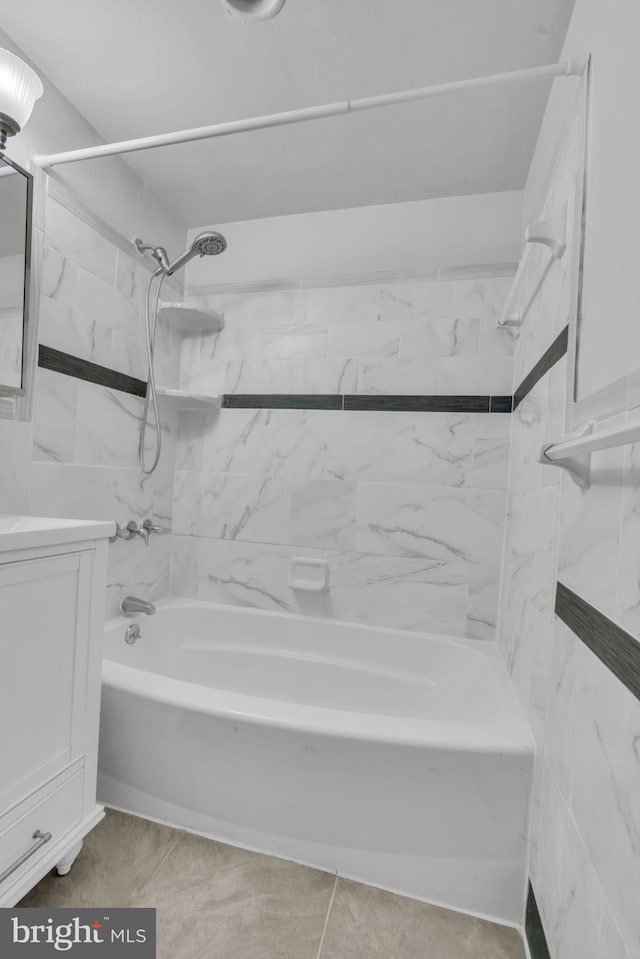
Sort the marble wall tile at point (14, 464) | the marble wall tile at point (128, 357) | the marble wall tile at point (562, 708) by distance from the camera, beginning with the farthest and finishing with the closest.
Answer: the marble wall tile at point (128, 357) < the marble wall tile at point (14, 464) < the marble wall tile at point (562, 708)

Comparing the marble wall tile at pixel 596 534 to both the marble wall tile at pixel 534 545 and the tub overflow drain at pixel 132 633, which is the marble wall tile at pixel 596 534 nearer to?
the marble wall tile at pixel 534 545

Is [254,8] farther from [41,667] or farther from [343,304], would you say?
[41,667]

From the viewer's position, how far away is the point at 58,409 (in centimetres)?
155

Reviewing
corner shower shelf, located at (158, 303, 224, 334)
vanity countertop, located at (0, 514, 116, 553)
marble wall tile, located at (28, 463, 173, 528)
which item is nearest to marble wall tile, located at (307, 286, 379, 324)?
corner shower shelf, located at (158, 303, 224, 334)

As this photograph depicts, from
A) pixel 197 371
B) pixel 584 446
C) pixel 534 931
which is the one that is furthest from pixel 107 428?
pixel 534 931

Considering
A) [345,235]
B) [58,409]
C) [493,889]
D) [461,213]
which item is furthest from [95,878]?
[461,213]

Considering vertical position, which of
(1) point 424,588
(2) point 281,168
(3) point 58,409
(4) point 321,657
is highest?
(2) point 281,168

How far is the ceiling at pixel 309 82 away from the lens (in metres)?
1.22

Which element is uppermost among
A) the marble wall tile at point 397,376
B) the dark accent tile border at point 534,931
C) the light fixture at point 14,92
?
the light fixture at point 14,92

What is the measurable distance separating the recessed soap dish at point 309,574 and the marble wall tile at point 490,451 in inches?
29.4

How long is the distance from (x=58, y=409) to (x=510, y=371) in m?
1.73

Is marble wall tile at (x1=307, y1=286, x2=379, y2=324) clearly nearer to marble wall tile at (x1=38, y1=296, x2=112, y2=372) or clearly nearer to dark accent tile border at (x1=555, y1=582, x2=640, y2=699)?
marble wall tile at (x1=38, y1=296, x2=112, y2=372)

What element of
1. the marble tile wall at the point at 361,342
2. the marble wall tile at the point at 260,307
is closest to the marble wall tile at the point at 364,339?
the marble tile wall at the point at 361,342

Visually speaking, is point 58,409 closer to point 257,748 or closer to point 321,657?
point 257,748
